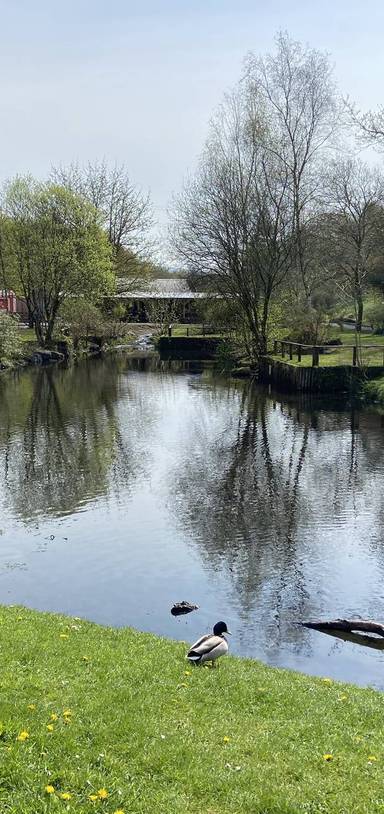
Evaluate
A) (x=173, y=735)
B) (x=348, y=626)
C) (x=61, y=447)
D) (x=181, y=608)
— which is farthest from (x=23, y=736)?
(x=61, y=447)

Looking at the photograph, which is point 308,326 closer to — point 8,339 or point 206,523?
point 8,339

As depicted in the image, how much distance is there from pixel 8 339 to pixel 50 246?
433 inches

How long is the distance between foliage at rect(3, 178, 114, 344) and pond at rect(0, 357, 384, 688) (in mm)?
28936

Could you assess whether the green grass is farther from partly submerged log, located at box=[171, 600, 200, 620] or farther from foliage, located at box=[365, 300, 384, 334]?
foliage, located at box=[365, 300, 384, 334]

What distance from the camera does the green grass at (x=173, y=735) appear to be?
15.2 feet

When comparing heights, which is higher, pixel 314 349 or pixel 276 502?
pixel 314 349

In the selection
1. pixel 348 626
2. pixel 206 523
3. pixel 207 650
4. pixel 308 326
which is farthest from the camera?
pixel 308 326

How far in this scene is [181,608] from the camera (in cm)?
1074

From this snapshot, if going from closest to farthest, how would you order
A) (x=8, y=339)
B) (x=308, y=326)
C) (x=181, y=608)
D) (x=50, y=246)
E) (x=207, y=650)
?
(x=207, y=650) → (x=181, y=608) → (x=308, y=326) → (x=8, y=339) → (x=50, y=246)

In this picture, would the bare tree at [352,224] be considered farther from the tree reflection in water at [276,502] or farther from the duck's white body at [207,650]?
the duck's white body at [207,650]

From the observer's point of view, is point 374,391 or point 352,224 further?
point 352,224

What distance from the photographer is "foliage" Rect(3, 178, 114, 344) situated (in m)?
54.4

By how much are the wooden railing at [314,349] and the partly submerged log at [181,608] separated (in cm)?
2296

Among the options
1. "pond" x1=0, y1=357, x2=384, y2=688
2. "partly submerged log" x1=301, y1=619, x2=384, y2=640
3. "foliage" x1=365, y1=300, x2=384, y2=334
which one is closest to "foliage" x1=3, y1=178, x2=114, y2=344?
"foliage" x1=365, y1=300, x2=384, y2=334
